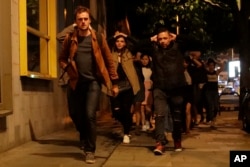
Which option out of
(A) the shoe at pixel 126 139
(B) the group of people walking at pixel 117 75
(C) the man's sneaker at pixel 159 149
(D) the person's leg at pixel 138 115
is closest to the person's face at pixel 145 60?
(B) the group of people walking at pixel 117 75

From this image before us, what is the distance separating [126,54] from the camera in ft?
28.7

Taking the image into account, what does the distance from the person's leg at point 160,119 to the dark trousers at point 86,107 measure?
110cm

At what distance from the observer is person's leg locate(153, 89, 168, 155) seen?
297 inches

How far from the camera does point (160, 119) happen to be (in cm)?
754

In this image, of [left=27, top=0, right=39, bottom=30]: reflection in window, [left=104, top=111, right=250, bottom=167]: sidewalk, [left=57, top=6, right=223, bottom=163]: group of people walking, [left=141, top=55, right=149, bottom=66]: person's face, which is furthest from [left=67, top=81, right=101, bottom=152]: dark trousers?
[left=141, top=55, right=149, bottom=66]: person's face

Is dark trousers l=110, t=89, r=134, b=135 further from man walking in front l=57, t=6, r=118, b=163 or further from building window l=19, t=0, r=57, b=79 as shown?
Answer: man walking in front l=57, t=6, r=118, b=163

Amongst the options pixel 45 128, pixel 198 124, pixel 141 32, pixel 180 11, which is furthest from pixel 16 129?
pixel 141 32

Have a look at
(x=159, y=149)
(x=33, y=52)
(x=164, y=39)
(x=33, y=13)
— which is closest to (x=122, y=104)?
(x=159, y=149)

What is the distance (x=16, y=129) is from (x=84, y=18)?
229 centimetres

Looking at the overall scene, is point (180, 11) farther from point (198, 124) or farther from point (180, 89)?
point (180, 89)

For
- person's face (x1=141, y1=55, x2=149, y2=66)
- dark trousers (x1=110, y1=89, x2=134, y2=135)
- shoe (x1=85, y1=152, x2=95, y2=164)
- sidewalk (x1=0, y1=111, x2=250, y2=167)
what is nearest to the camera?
shoe (x1=85, y1=152, x2=95, y2=164)

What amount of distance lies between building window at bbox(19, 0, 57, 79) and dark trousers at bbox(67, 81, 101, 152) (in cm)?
185

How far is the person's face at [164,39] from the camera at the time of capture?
7.58m

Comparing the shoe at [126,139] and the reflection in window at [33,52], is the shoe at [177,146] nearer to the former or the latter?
the shoe at [126,139]
